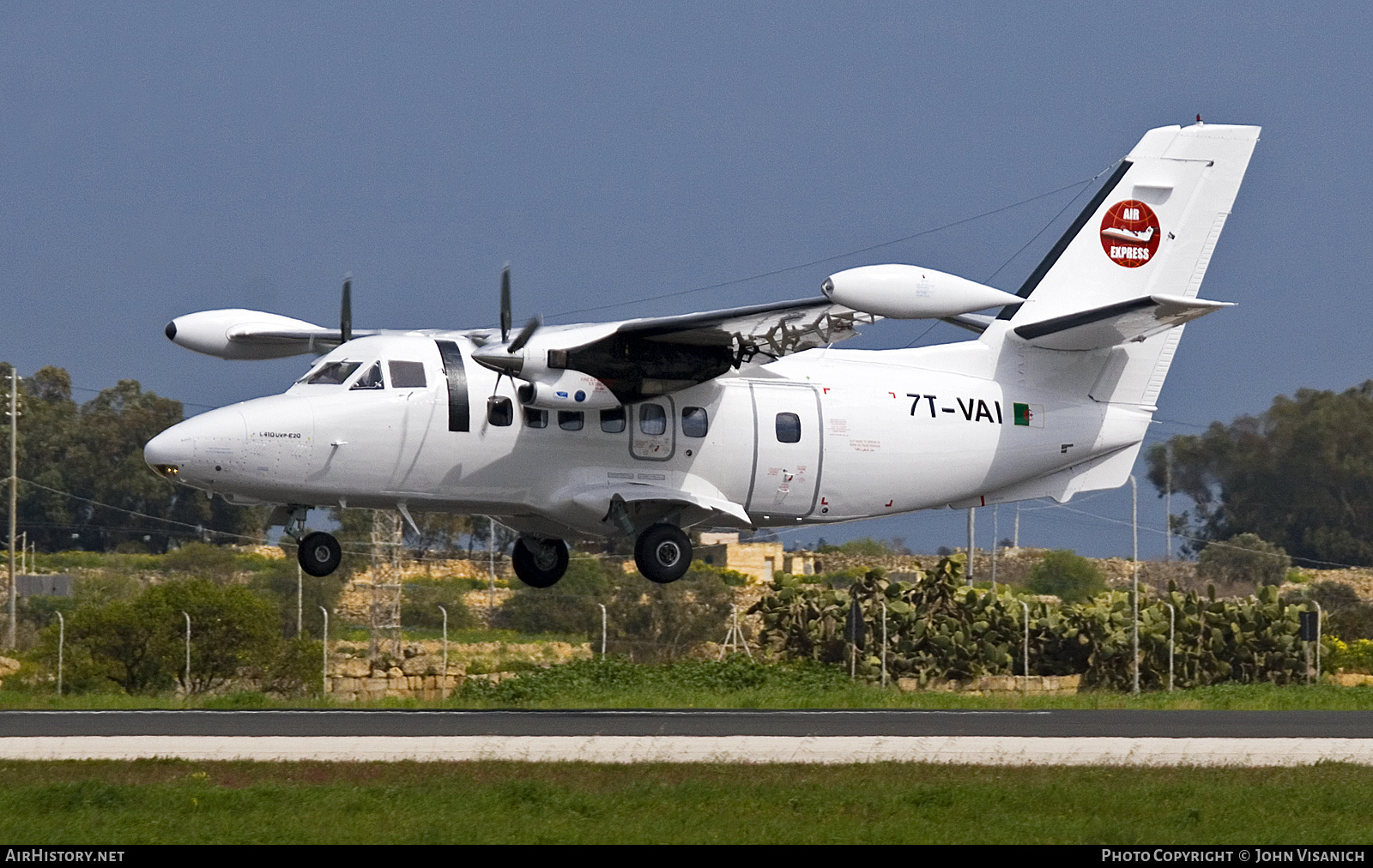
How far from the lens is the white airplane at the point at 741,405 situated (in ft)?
70.3

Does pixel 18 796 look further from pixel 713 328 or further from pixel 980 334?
pixel 980 334

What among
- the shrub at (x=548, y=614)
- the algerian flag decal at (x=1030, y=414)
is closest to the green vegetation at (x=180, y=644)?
the shrub at (x=548, y=614)

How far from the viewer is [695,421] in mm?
23375

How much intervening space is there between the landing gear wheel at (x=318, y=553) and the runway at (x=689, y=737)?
6.21ft

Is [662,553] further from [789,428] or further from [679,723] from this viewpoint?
[679,723]

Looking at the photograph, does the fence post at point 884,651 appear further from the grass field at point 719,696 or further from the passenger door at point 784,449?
the passenger door at point 784,449

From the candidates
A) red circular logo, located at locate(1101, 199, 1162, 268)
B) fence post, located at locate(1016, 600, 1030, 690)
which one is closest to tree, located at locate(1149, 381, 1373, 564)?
fence post, located at locate(1016, 600, 1030, 690)

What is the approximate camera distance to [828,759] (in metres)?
17.1

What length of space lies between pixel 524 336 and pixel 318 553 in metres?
4.08

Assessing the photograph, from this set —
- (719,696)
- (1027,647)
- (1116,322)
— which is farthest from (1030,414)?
(1027,647)

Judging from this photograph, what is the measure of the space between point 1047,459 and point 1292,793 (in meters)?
11.2
